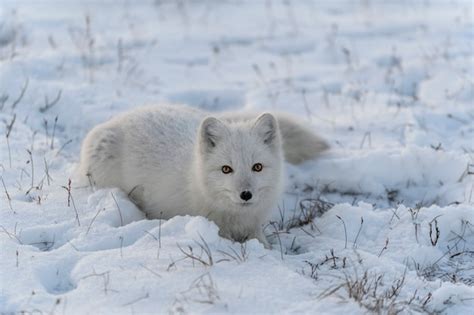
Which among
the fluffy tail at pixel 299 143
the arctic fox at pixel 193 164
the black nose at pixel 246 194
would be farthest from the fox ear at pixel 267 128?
the fluffy tail at pixel 299 143

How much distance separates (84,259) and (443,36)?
7.75m

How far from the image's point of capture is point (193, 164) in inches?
187

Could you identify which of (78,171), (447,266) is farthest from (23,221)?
(447,266)

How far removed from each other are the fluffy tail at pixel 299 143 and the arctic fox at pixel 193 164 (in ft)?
1.82

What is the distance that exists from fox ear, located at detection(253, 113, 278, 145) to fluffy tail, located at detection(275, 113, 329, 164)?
1387 millimetres

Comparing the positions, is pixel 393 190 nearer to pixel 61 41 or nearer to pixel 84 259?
pixel 84 259

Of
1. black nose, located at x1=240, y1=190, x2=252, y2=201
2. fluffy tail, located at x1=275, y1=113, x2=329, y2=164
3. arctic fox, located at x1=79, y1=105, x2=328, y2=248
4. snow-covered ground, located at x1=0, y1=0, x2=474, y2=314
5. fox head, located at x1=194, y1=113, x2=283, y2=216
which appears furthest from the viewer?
fluffy tail, located at x1=275, y1=113, x2=329, y2=164

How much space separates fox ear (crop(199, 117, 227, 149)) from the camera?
4527 mm

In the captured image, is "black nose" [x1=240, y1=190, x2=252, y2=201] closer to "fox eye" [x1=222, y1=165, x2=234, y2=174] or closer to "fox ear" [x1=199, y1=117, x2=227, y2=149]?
"fox eye" [x1=222, y1=165, x2=234, y2=174]

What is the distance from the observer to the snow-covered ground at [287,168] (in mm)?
3523

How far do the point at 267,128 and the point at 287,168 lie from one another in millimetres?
1517

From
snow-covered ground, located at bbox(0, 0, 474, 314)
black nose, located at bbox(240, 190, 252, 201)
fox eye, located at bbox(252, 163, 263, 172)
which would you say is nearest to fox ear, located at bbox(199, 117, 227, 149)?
fox eye, located at bbox(252, 163, 263, 172)

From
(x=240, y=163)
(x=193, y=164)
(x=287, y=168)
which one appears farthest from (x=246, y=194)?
(x=287, y=168)

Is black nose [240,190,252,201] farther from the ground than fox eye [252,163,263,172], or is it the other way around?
fox eye [252,163,263,172]
